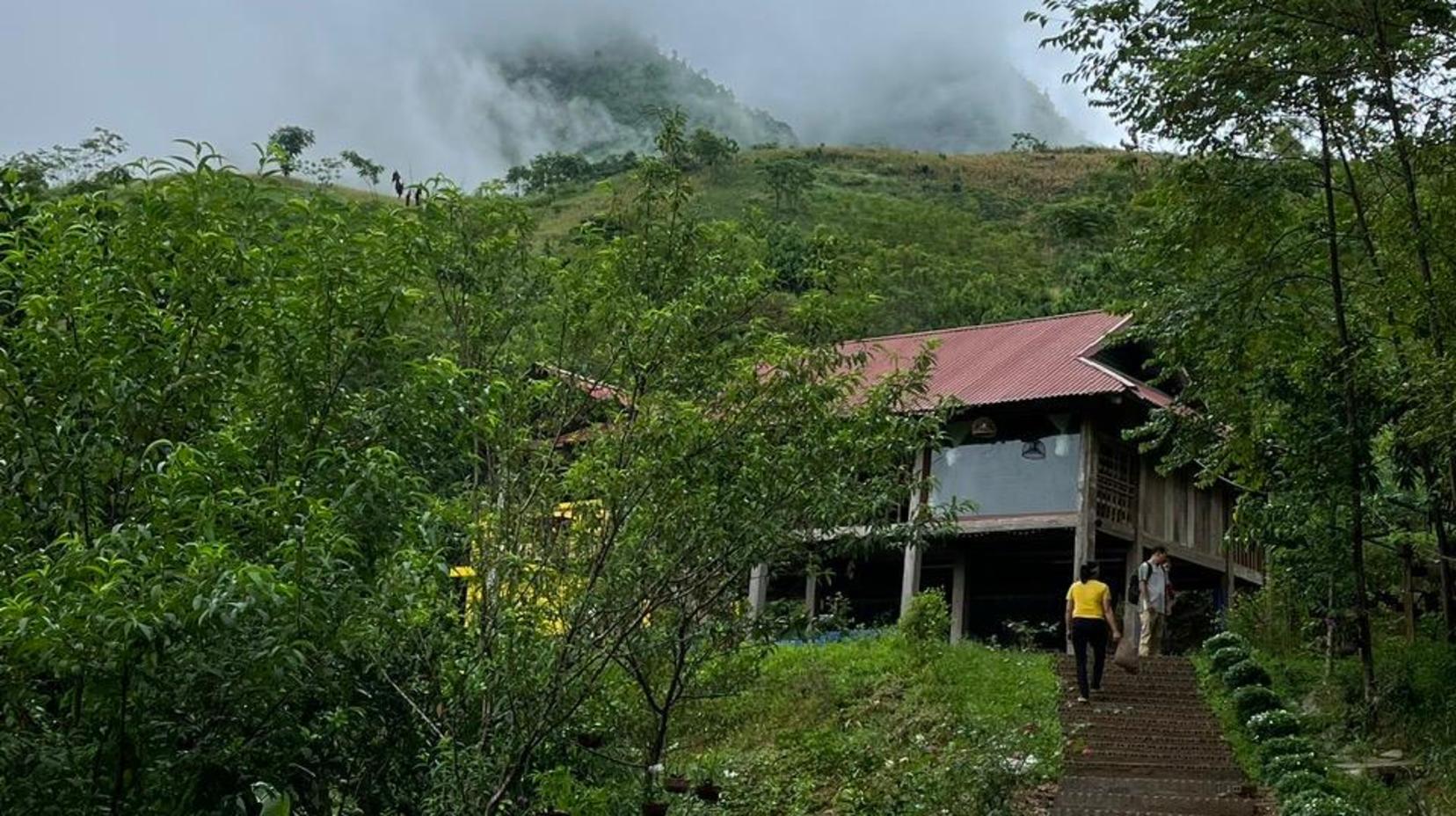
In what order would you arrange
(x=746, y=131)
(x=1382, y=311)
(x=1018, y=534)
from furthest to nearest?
(x=746, y=131), (x=1018, y=534), (x=1382, y=311)

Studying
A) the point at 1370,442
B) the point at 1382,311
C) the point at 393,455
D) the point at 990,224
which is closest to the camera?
the point at 393,455

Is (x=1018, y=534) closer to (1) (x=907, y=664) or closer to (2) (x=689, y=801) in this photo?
(1) (x=907, y=664)

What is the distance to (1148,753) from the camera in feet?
41.7

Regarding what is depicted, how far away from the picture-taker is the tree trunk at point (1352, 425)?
41.4 feet

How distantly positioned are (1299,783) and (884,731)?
3963mm

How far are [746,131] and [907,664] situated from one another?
134243 mm

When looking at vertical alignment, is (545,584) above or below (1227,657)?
below

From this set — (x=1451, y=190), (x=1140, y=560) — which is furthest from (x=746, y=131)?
(x=1451, y=190)

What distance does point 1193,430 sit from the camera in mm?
14352

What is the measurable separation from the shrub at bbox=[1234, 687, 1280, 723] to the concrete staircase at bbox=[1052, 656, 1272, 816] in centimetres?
28

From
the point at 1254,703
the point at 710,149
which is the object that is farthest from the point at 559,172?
the point at 1254,703

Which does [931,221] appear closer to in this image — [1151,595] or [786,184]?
[786,184]

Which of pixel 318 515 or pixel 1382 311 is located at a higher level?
pixel 1382 311

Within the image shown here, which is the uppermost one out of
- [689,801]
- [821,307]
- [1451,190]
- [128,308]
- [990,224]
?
[990,224]
